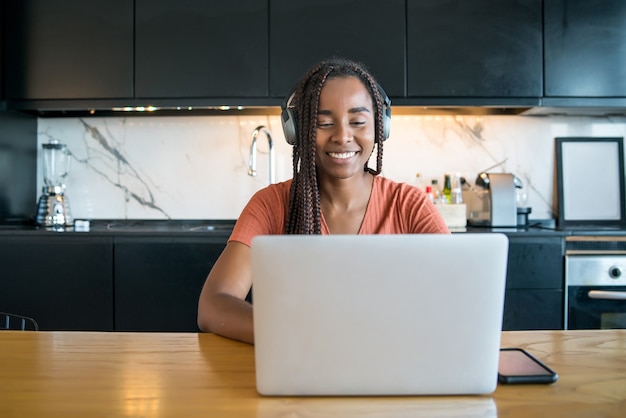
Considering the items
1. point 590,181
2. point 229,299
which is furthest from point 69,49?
point 590,181

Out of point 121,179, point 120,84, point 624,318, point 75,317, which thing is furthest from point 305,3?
point 624,318

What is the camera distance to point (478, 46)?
2697 mm

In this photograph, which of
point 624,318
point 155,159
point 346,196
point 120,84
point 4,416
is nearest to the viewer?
point 4,416

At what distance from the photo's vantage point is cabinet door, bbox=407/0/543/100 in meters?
2.70

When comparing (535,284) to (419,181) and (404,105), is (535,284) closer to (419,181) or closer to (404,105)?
(419,181)

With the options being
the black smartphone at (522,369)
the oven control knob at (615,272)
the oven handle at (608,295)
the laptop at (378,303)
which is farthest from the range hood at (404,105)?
the laptop at (378,303)

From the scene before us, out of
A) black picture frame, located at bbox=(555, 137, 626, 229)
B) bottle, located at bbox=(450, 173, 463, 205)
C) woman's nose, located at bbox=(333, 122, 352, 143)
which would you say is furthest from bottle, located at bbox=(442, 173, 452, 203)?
woman's nose, located at bbox=(333, 122, 352, 143)

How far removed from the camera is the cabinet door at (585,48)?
270 centimetres

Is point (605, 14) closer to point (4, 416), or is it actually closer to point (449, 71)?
point (449, 71)

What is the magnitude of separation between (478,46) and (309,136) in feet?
5.40

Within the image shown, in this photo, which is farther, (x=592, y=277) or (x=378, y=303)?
(x=592, y=277)

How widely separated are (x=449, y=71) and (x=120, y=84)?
1.53 meters

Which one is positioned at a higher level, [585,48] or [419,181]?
[585,48]

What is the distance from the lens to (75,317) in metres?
2.56
